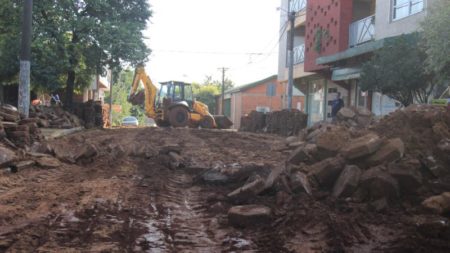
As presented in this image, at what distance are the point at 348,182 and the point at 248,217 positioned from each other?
1.56 m

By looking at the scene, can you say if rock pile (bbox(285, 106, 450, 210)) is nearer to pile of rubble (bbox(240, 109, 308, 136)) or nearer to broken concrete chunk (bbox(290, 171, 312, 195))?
broken concrete chunk (bbox(290, 171, 312, 195))

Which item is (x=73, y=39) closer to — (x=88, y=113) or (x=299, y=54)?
(x=88, y=113)

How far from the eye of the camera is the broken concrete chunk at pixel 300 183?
7.61 metres

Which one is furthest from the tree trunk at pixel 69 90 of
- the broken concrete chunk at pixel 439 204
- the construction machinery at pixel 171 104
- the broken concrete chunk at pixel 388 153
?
the broken concrete chunk at pixel 439 204

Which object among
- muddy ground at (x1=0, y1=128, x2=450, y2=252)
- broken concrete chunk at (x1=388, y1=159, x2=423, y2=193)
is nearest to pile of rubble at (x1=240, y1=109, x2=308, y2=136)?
muddy ground at (x1=0, y1=128, x2=450, y2=252)

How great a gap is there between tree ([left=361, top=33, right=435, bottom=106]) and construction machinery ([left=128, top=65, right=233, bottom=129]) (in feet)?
47.5

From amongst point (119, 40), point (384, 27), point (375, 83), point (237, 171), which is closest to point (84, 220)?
point (237, 171)

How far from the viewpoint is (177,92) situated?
3061 cm

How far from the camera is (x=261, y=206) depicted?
22.9ft

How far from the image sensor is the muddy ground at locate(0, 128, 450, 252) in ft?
18.5

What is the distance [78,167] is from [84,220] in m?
4.80

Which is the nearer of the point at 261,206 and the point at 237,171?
the point at 261,206

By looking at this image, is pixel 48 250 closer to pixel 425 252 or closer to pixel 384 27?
pixel 425 252

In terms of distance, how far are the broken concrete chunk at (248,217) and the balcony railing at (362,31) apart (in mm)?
16948
